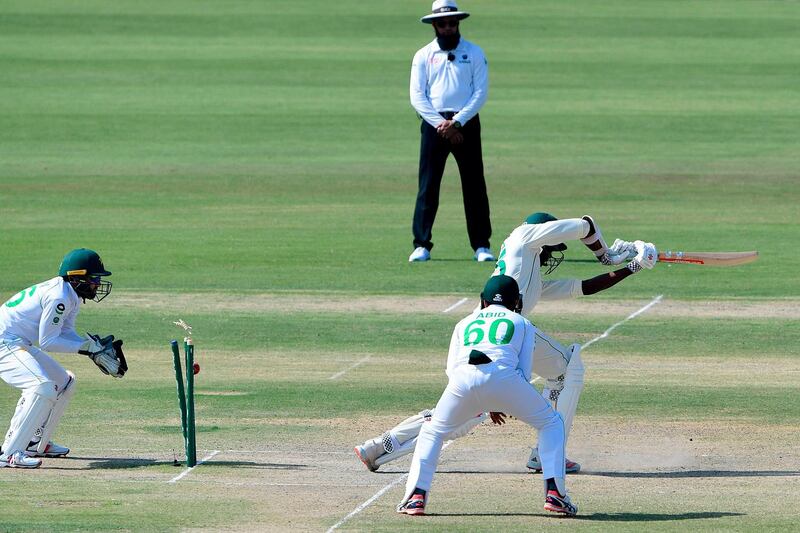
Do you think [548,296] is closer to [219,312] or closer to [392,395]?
[392,395]

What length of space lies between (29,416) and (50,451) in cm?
48

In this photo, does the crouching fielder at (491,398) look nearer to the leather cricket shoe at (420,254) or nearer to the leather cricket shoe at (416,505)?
the leather cricket shoe at (416,505)

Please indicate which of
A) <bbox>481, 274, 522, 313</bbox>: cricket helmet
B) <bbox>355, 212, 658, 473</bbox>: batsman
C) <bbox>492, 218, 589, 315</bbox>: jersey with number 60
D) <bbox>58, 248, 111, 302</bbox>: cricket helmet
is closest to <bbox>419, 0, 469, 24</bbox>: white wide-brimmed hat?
<bbox>355, 212, 658, 473</bbox>: batsman

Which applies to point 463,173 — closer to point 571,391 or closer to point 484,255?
point 484,255

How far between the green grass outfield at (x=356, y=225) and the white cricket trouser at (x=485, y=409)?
0.34 metres

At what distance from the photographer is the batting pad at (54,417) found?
10742 mm

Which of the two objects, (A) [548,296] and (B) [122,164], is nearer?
(A) [548,296]

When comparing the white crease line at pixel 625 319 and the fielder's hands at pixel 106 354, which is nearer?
the fielder's hands at pixel 106 354

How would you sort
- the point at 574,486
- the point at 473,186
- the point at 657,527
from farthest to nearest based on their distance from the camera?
the point at 473,186 → the point at 574,486 → the point at 657,527

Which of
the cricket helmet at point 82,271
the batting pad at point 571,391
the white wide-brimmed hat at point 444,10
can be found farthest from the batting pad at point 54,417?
the white wide-brimmed hat at point 444,10

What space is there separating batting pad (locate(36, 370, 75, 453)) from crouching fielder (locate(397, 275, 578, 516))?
2.84 m

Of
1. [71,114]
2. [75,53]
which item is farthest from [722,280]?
[75,53]

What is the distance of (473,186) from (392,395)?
19.5 ft

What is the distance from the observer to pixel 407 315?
16.4m
